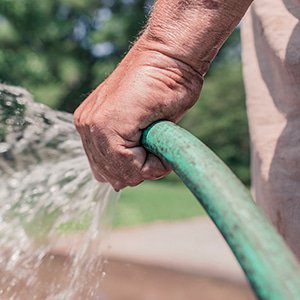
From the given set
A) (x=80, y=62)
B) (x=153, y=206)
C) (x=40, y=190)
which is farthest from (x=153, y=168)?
(x=80, y=62)

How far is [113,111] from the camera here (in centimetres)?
→ 131

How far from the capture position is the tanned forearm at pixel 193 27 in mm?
1339

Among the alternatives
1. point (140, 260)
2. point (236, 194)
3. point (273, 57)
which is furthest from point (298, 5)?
point (140, 260)

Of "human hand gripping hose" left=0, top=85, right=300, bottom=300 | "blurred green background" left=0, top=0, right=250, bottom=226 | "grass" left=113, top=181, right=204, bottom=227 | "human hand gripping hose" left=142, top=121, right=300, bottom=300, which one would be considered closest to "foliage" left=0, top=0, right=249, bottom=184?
"blurred green background" left=0, top=0, right=250, bottom=226

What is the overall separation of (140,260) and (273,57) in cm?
630

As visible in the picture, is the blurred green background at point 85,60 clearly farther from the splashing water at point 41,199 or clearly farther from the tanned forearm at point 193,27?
the tanned forearm at point 193,27

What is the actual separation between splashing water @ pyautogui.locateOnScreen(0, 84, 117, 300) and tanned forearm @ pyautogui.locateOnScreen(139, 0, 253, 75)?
0.59 m

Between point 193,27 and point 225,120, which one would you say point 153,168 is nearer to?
point 193,27

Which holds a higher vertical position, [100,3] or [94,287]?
[94,287]

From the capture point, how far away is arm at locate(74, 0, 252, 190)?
131cm

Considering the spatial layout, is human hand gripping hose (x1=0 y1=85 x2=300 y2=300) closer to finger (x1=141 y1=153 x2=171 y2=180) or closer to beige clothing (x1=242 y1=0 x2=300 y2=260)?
beige clothing (x1=242 y1=0 x2=300 y2=260)

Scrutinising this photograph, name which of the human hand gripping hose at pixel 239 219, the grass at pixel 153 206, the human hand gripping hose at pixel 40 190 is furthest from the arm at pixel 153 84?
the grass at pixel 153 206

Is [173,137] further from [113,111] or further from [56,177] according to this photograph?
[56,177]

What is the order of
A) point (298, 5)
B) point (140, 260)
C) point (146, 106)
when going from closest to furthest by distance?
point (146, 106) → point (298, 5) → point (140, 260)
